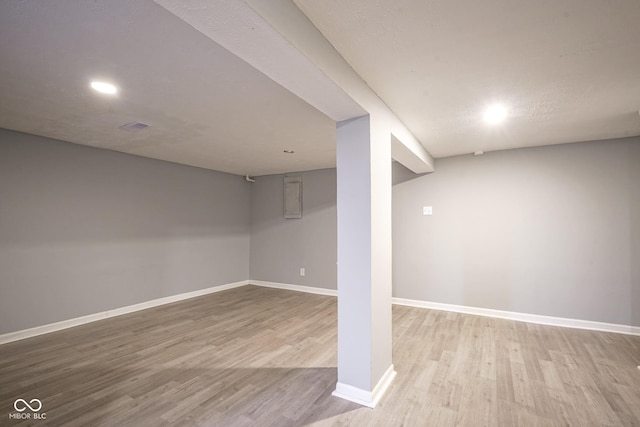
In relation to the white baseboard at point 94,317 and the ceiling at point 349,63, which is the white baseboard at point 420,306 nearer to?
the white baseboard at point 94,317

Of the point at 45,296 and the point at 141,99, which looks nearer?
the point at 141,99

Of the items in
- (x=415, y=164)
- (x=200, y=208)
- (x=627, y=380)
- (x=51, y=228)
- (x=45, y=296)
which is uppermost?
(x=415, y=164)

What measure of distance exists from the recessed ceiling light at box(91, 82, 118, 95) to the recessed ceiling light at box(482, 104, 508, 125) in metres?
3.02

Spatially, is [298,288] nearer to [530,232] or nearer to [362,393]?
[362,393]

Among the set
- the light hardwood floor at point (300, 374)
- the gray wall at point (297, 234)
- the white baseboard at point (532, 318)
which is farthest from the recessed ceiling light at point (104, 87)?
the white baseboard at point (532, 318)

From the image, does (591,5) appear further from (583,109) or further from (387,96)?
(583,109)

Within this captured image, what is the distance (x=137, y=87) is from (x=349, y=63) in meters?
1.57

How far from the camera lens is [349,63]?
5.77 feet

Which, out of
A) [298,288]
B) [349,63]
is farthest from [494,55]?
[298,288]

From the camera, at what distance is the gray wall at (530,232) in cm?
327

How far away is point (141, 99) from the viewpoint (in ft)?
7.45

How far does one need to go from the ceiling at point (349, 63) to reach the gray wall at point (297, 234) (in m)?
2.12

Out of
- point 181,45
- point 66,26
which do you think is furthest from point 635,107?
point 66,26

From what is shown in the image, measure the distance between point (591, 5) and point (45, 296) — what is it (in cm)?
527
